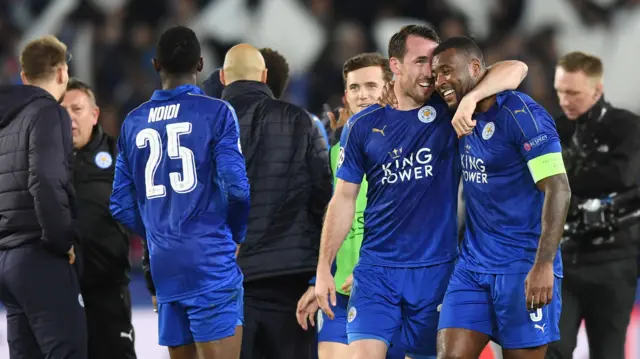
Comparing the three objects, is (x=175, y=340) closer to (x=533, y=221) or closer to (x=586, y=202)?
(x=533, y=221)

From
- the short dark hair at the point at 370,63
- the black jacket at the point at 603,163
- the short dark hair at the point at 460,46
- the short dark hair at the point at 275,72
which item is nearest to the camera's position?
the short dark hair at the point at 460,46

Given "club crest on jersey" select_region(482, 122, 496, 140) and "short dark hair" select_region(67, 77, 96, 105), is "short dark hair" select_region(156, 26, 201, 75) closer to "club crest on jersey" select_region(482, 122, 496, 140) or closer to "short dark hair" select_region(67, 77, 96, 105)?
"club crest on jersey" select_region(482, 122, 496, 140)

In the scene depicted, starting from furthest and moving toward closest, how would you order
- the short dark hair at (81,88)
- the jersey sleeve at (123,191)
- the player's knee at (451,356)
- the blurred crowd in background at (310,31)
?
the blurred crowd in background at (310,31)
the short dark hair at (81,88)
the jersey sleeve at (123,191)
the player's knee at (451,356)

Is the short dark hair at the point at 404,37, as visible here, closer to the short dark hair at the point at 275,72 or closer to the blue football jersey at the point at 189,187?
the blue football jersey at the point at 189,187

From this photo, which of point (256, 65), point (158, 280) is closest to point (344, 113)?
point (256, 65)

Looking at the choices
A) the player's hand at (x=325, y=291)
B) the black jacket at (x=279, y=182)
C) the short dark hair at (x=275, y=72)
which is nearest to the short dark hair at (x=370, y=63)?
the short dark hair at (x=275, y=72)

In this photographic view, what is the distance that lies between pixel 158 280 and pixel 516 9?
900 centimetres

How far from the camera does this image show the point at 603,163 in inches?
266

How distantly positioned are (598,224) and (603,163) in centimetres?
41

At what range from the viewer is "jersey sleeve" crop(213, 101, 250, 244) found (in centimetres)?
502

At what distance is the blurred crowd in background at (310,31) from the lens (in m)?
12.2

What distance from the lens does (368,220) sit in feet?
16.8

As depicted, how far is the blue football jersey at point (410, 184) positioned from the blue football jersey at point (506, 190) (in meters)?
0.17

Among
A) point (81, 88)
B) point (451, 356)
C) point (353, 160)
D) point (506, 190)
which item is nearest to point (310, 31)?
point (81, 88)
